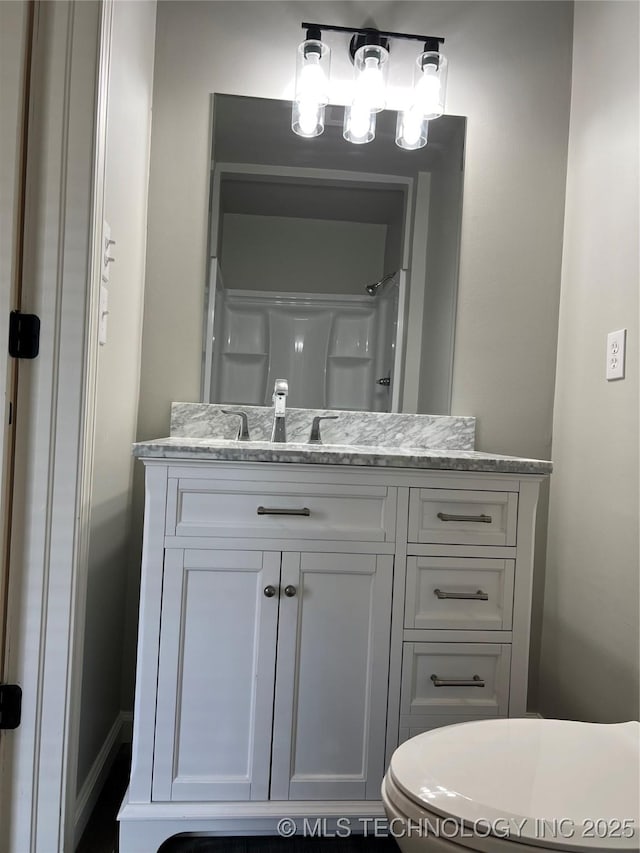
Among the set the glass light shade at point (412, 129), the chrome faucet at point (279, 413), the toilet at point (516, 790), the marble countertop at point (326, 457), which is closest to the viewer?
the toilet at point (516, 790)

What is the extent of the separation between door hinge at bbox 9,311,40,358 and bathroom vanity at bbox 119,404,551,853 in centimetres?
29

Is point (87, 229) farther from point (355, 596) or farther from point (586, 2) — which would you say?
point (586, 2)

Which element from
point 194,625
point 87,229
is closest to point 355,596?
point 194,625

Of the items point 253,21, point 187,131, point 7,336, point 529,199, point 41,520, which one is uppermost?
point 253,21

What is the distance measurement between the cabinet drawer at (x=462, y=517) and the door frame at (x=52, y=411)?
28.6 inches

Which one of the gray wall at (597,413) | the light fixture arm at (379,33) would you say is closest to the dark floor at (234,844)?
the gray wall at (597,413)

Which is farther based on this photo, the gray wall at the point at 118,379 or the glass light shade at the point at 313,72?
the glass light shade at the point at 313,72

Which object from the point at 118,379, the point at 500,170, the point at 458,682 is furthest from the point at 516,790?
the point at 500,170

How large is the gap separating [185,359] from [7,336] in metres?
0.70

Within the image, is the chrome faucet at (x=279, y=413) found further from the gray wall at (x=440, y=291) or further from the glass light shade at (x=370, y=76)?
the glass light shade at (x=370, y=76)

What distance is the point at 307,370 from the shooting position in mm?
1840

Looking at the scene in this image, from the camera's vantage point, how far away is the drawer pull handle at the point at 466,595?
1.32 meters

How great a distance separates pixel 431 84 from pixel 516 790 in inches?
71.6

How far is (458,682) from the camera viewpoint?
51.6 inches
